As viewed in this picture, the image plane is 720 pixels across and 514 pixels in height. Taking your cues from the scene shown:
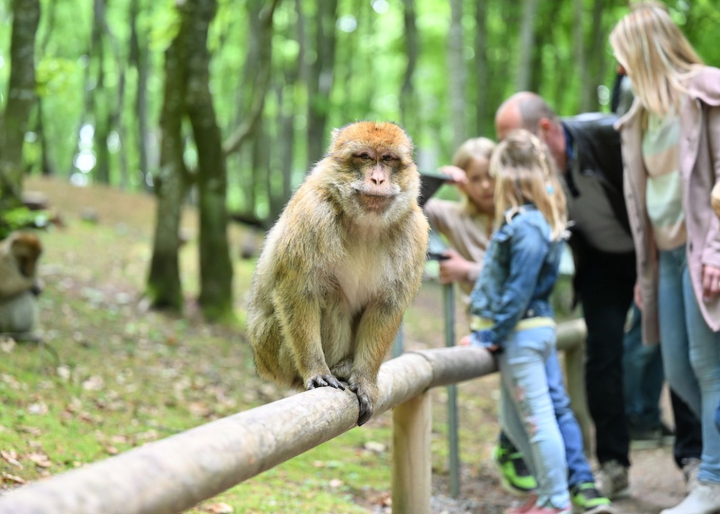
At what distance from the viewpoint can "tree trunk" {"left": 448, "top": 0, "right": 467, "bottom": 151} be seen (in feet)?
28.6

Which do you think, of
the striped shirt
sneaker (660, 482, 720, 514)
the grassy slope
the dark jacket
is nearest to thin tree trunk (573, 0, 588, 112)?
the grassy slope

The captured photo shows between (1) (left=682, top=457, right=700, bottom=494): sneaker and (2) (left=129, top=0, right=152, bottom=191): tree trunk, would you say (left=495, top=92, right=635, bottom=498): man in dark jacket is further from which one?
(2) (left=129, top=0, right=152, bottom=191): tree trunk

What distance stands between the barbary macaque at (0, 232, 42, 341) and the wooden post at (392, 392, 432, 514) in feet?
11.2

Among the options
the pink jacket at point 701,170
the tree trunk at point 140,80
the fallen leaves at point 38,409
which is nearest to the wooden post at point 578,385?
the pink jacket at point 701,170

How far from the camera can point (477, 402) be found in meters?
7.96

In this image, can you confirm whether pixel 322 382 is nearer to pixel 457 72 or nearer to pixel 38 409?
pixel 38 409

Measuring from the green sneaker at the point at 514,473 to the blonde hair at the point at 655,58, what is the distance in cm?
229

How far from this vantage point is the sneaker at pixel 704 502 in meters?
3.63

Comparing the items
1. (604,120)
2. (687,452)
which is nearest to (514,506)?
(687,452)

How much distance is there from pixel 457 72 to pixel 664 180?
5097mm

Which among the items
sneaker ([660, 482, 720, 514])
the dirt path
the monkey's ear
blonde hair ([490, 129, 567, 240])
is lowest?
the dirt path

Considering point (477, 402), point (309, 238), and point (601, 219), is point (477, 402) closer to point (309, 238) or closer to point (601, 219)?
point (601, 219)

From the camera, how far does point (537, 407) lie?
3994mm

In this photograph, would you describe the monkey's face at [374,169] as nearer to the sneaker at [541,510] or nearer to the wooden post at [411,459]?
the wooden post at [411,459]
